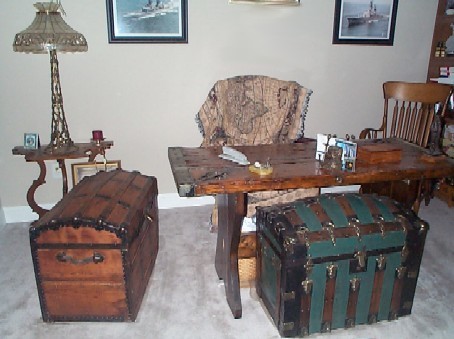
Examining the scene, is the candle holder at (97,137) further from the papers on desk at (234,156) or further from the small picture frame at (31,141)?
the papers on desk at (234,156)

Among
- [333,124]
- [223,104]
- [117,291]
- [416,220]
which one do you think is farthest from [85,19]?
[416,220]

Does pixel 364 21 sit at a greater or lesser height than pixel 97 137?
greater

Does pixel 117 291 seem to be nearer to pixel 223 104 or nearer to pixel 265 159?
pixel 265 159

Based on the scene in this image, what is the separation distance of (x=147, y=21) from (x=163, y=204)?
5.09 feet

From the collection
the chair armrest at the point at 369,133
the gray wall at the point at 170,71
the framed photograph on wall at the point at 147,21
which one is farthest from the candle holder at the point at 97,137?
the chair armrest at the point at 369,133

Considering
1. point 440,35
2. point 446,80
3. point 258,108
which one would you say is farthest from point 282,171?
point 440,35

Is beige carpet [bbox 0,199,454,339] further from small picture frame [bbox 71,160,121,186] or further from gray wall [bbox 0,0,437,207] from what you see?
gray wall [bbox 0,0,437,207]

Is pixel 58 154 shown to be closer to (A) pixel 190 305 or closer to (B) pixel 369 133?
(A) pixel 190 305

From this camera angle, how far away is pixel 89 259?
1.89 metres

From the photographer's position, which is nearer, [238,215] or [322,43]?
[238,215]

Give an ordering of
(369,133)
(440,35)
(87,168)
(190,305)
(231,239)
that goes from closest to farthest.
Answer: (231,239)
(190,305)
(87,168)
(369,133)
(440,35)

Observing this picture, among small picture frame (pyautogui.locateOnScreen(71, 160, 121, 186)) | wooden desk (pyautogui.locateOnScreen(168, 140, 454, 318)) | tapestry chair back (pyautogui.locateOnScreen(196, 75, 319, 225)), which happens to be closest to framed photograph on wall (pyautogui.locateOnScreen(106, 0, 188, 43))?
tapestry chair back (pyautogui.locateOnScreen(196, 75, 319, 225))

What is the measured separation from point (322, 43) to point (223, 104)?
116cm

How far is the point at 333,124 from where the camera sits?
368 centimetres
